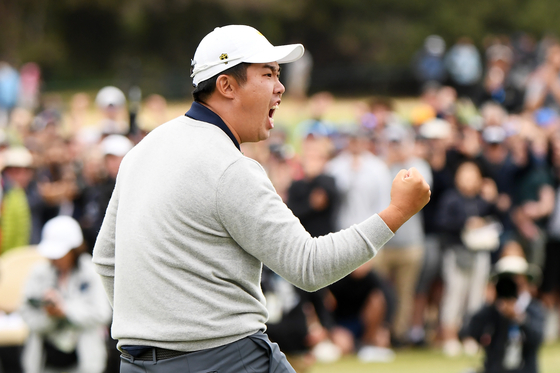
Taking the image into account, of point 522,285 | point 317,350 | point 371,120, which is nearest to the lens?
point 522,285

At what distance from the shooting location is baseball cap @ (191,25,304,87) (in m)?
2.86

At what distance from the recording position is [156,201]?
2.77 meters

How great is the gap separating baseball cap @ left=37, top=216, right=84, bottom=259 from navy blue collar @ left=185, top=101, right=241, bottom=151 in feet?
12.6

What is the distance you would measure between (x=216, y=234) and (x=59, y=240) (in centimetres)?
407

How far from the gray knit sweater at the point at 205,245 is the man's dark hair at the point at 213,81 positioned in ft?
0.44

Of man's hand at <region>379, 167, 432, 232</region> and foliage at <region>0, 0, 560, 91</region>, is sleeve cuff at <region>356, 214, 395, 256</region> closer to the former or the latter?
man's hand at <region>379, 167, 432, 232</region>

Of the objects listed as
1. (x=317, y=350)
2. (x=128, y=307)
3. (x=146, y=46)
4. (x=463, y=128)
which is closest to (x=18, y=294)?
(x=317, y=350)

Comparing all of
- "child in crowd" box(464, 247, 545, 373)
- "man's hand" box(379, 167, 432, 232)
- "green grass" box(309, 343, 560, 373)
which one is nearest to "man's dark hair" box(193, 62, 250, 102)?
"man's hand" box(379, 167, 432, 232)

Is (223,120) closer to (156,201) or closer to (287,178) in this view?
(156,201)

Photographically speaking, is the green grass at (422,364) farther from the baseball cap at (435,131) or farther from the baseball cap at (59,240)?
the baseball cap at (59,240)

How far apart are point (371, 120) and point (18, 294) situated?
6.92 meters

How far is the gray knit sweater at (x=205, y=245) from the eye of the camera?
2684mm

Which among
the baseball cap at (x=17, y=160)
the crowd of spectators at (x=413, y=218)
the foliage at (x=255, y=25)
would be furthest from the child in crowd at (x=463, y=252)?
the foliage at (x=255, y=25)

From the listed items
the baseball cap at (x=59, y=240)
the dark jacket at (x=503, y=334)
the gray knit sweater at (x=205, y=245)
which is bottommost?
the dark jacket at (x=503, y=334)
